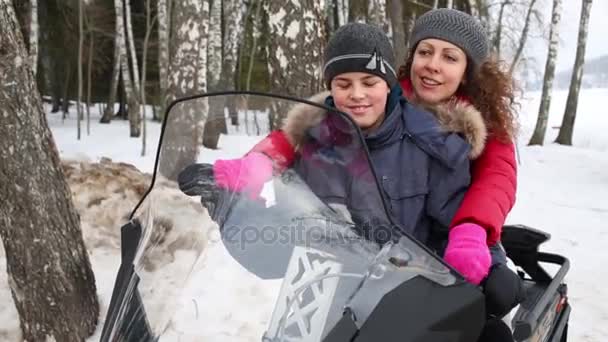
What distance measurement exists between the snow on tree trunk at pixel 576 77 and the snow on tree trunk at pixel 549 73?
25.2 inches

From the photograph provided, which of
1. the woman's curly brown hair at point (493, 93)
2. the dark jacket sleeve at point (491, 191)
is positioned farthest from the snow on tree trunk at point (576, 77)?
the dark jacket sleeve at point (491, 191)

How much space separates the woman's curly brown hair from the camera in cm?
199

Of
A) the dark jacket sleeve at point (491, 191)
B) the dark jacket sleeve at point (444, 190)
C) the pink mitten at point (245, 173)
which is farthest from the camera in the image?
the dark jacket sleeve at point (444, 190)

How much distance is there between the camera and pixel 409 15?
50.5 ft

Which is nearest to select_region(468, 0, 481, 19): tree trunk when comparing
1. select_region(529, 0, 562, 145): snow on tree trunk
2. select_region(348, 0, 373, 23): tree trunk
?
select_region(529, 0, 562, 145): snow on tree trunk

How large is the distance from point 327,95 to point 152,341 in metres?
0.96

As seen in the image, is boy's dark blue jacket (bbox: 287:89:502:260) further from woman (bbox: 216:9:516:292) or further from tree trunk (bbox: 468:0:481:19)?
tree trunk (bbox: 468:0:481:19)

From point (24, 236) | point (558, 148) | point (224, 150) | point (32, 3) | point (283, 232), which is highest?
point (32, 3)

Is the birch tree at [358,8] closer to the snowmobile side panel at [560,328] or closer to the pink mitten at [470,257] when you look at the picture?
the snowmobile side panel at [560,328]

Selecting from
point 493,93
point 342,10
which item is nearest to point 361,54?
point 493,93

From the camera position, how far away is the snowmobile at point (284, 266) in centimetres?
108


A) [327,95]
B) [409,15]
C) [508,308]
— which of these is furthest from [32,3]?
[508,308]

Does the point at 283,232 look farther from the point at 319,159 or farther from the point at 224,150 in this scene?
the point at 224,150

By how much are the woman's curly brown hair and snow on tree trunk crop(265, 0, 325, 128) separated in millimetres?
2044
